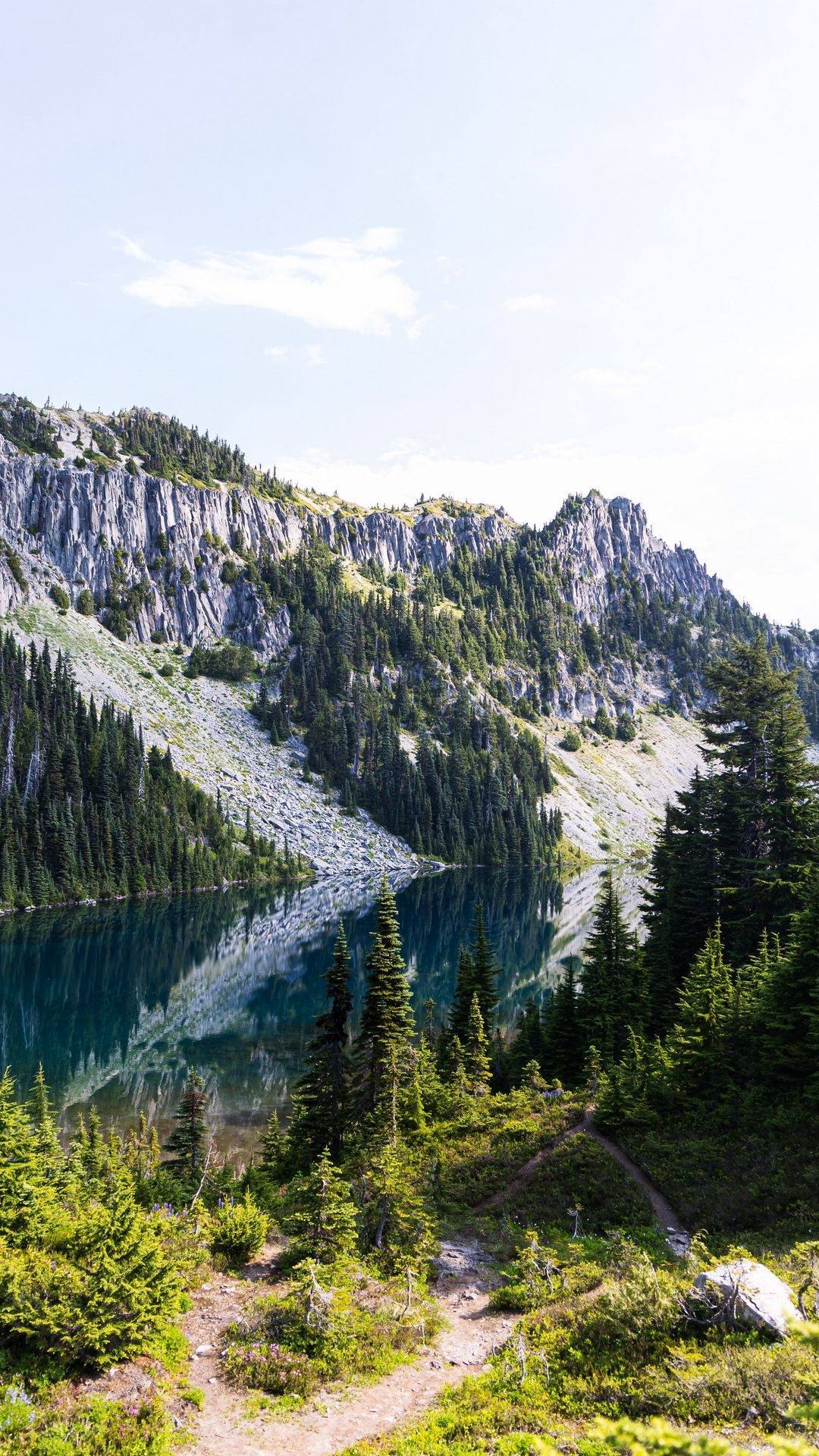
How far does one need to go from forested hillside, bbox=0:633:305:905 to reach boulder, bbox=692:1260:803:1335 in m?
118

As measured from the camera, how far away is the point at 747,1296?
43.3ft

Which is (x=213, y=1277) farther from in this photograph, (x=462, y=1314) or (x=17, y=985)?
(x=17, y=985)

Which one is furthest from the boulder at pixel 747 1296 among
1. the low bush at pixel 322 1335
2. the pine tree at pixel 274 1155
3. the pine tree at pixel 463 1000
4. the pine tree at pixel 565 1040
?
the pine tree at pixel 463 1000

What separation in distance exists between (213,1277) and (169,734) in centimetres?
14939

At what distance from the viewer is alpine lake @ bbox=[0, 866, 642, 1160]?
150ft

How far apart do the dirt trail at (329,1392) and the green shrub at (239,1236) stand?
93 centimetres

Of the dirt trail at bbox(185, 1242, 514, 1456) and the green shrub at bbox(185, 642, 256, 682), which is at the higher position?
the green shrub at bbox(185, 642, 256, 682)

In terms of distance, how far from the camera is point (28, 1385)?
41.1 feet

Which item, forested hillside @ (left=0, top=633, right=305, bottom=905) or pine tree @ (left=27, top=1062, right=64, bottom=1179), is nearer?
pine tree @ (left=27, top=1062, right=64, bottom=1179)

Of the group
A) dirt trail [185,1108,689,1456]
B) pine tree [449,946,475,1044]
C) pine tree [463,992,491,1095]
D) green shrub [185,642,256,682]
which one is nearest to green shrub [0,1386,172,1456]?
dirt trail [185,1108,689,1456]

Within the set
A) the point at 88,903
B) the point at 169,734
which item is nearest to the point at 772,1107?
→ the point at 88,903

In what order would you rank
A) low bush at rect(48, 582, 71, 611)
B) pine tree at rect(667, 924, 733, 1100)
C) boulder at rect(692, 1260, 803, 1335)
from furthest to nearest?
low bush at rect(48, 582, 71, 611) < pine tree at rect(667, 924, 733, 1100) < boulder at rect(692, 1260, 803, 1335)

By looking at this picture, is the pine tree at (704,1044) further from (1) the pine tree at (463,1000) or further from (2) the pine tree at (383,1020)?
(1) the pine tree at (463,1000)

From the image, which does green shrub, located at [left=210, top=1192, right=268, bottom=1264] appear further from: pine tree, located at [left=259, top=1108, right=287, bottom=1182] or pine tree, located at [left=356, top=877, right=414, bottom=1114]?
pine tree, located at [left=356, top=877, right=414, bottom=1114]
